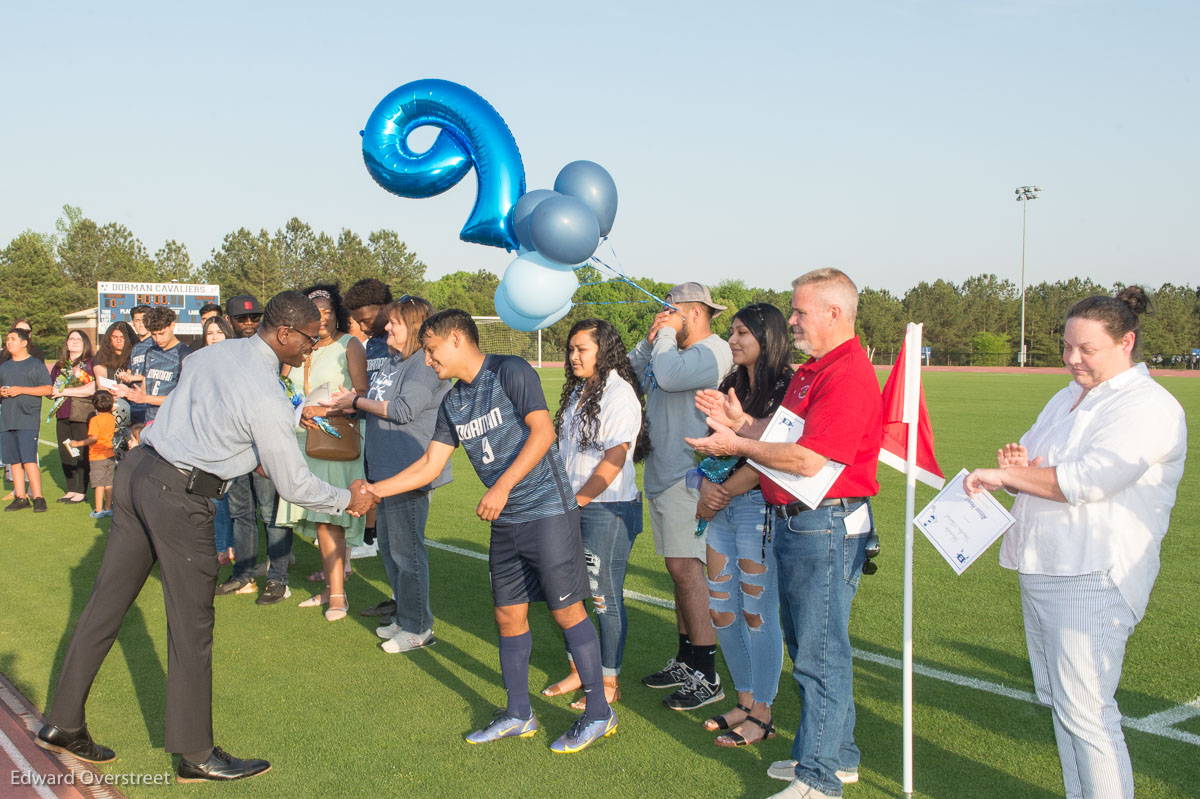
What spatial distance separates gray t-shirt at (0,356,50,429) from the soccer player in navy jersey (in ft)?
25.6

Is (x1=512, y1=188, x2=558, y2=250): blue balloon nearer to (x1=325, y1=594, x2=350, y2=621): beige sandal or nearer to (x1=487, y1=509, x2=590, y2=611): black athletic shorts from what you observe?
(x1=487, y1=509, x2=590, y2=611): black athletic shorts

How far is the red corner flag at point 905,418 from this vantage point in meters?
3.35

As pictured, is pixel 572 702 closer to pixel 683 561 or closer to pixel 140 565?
pixel 683 561

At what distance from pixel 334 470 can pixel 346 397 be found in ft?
2.37

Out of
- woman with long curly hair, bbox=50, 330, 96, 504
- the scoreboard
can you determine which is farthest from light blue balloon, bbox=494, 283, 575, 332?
the scoreboard

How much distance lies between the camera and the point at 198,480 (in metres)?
3.66

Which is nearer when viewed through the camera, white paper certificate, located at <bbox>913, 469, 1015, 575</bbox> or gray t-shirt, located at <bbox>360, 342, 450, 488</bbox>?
white paper certificate, located at <bbox>913, 469, 1015, 575</bbox>

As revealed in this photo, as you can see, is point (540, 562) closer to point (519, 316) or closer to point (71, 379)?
point (519, 316)

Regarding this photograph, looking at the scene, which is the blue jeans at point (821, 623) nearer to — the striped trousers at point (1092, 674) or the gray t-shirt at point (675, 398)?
the striped trousers at point (1092, 674)

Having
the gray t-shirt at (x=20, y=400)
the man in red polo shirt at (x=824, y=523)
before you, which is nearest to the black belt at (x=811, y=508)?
the man in red polo shirt at (x=824, y=523)

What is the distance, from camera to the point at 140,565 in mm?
3771

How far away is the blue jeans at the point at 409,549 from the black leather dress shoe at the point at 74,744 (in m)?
1.85

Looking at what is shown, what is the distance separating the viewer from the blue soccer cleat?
153 inches

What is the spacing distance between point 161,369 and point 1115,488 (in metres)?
7.04
